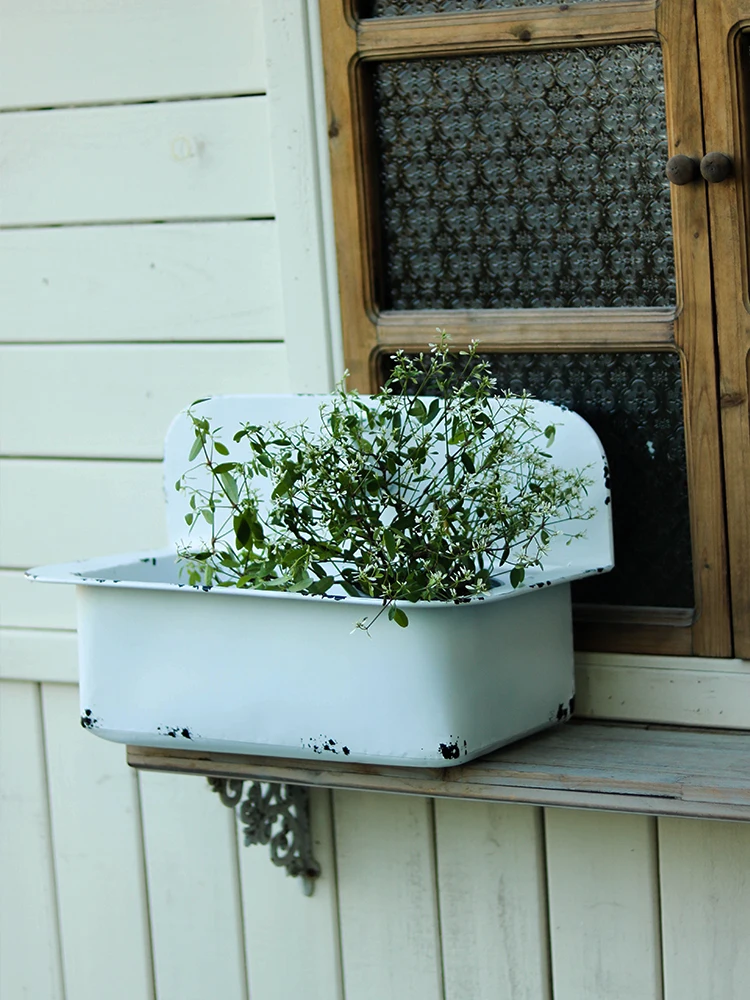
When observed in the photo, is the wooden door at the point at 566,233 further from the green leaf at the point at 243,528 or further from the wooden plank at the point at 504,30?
the green leaf at the point at 243,528

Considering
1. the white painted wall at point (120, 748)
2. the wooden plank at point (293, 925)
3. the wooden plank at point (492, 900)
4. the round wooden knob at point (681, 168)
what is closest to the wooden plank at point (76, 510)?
the white painted wall at point (120, 748)

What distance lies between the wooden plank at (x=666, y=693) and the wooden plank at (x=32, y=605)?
0.68 meters

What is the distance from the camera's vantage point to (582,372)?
1566 mm

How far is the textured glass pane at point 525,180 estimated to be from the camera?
4.93 feet

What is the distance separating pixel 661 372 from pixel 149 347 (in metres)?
0.62

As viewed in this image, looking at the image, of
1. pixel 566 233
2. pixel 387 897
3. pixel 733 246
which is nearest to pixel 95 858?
pixel 387 897

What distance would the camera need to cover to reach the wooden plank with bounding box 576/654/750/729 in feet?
5.02

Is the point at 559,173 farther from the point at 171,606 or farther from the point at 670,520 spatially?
the point at 171,606

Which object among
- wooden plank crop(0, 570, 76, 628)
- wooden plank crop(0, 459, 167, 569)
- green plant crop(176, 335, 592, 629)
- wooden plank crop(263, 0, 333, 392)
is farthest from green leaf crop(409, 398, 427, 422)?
wooden plank crop(0, 570, 76, 628)

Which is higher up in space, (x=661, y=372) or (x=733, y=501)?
(x=661, y=372)

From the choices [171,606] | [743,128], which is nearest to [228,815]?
[171,606]

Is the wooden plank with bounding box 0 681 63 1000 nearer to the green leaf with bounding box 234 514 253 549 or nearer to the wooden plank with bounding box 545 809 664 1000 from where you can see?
the green leaf with bounding box 234 514 253 549

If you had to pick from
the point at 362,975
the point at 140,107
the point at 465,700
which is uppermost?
the point at 140,107

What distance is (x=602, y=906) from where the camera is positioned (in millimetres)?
1630
